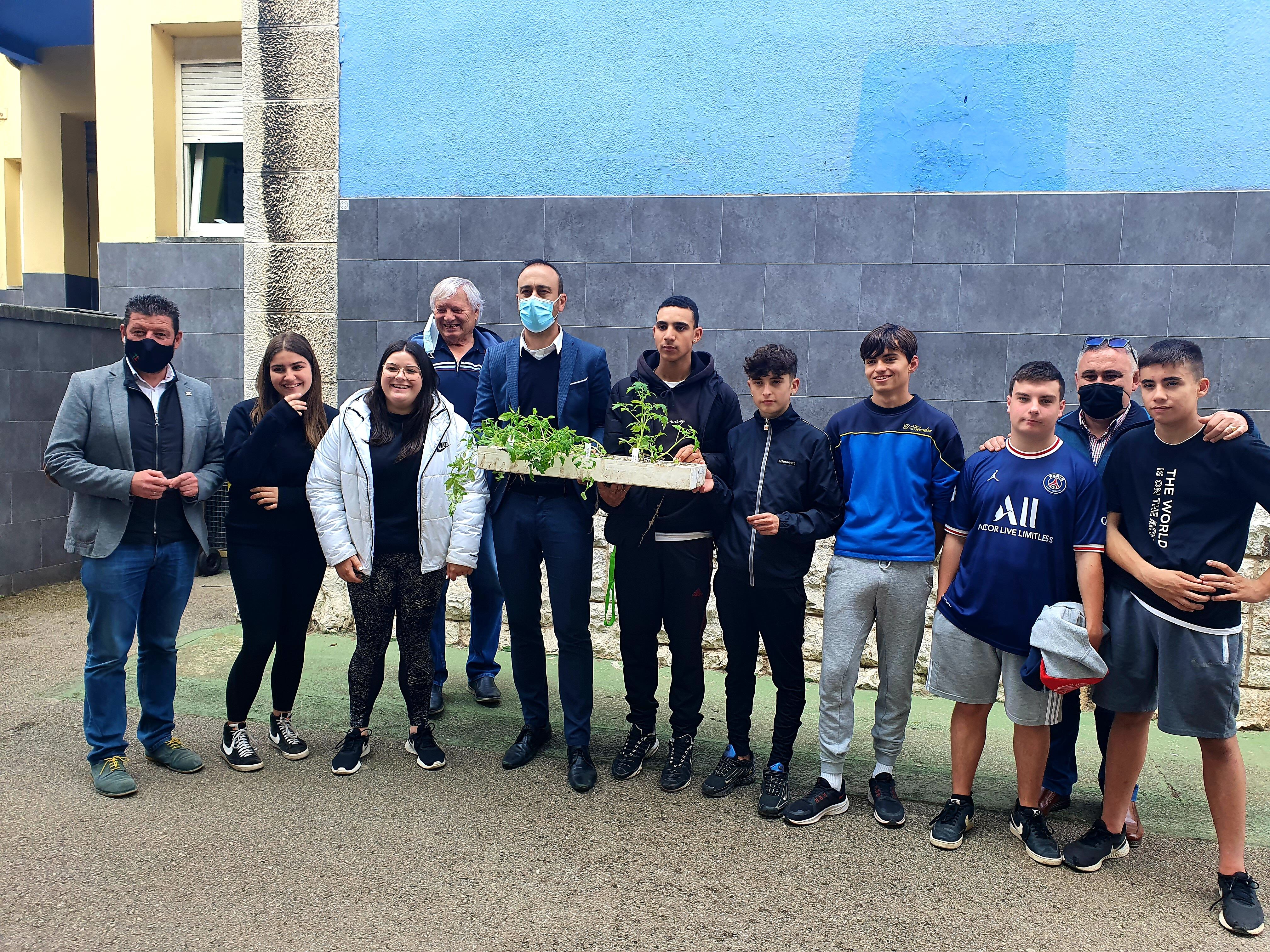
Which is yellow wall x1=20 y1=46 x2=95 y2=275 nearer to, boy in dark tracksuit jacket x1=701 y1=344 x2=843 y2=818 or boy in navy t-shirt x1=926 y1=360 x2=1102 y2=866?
boy in dark tracksuit jacket x1=701 y1=344 x2=843 y2=818

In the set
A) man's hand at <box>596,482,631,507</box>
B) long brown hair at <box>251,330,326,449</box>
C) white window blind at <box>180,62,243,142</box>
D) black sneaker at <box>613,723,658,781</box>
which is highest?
white window blind at <box>180,62,243,142</box>

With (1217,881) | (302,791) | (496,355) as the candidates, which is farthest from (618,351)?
(1217,881)

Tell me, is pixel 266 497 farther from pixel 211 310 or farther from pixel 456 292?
pixel 211 310

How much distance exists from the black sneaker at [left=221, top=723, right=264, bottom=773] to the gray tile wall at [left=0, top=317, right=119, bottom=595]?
169 inches

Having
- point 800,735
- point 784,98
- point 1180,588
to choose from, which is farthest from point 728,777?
point 784,98

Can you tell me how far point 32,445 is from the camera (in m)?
7.41

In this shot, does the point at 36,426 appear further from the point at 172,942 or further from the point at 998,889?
the point at 998,889

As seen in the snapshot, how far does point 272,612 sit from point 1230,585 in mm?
3753

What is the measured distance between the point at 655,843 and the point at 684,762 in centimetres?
57

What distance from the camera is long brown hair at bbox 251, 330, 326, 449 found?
4.07 meters

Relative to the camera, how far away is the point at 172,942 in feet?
9.21

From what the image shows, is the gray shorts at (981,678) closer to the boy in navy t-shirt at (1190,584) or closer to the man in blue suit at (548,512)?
the boy in navy t-shirt at (1190,584)

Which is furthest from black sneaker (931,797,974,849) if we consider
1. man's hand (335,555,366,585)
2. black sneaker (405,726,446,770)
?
man's hand (335,555,366,585)

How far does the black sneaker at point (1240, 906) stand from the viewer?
302 centimetres
